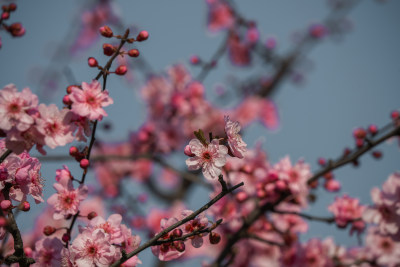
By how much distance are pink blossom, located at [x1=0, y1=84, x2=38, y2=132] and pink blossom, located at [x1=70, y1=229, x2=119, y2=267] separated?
51 cm

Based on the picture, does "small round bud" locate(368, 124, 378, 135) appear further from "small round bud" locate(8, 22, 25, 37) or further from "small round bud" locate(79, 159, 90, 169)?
"small round bud" locate(8, 22, 25, 37)

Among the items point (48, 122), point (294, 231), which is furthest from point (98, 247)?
point (294, 231)

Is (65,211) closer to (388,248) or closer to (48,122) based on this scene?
(48,122)

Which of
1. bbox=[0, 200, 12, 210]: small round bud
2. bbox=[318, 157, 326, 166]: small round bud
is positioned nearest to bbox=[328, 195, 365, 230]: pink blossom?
bbox=[318, 157, 326, 166]: small round bud

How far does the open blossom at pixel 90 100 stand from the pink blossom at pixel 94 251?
0.48 meters

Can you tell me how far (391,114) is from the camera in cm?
211

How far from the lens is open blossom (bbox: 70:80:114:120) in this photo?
4.39 feet

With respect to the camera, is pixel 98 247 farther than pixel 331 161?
No

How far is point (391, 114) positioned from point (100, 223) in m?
1.95

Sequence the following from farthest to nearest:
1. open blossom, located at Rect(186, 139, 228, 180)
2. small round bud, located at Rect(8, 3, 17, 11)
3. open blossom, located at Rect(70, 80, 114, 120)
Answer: small round bud, located at Rect(8, 3, 17, 11) < open blossom, located at Rect(70, 80, 114, 120) < open blossom, located at Rect(186, 139, 228, 180)

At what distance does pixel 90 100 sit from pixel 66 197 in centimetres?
45

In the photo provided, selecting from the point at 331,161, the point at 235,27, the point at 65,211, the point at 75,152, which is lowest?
the point at 65,211

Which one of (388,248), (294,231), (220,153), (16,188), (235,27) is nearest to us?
(220,153)

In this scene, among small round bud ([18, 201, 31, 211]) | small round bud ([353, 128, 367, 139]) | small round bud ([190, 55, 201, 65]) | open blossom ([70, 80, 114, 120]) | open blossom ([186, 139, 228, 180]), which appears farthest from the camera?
small round bud ([190, 55, 201, 65])
